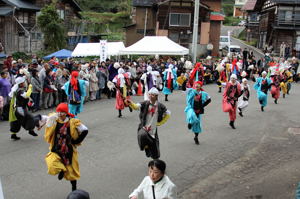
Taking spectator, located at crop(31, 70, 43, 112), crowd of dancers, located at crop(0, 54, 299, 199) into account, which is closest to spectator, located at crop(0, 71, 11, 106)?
crowd of dancers, located at crop(0, 54, 299, 199)

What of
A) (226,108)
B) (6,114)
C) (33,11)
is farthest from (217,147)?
(33,11)

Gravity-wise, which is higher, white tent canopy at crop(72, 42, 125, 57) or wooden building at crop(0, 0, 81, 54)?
wooden building at crop(0, 0, 81, 54)

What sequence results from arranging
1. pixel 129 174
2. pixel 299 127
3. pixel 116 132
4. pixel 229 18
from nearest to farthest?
1. pixel 129 174
2. pixel 116 132
3. pixel 299 127
4. pixel 229 18

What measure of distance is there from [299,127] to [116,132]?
6141 millimetres

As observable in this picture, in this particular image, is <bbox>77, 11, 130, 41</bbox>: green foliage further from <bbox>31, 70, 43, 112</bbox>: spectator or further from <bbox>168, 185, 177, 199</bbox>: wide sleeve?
<bbox>168, 185, 177, 199</bbox>: wide sleeve

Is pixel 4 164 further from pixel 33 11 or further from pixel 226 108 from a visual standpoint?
pixel 33 11

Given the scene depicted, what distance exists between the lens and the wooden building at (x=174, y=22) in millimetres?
38938

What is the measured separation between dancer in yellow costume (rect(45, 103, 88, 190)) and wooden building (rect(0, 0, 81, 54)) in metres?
22.6

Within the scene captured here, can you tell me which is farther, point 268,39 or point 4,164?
point 268,39

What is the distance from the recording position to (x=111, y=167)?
8.17 meters

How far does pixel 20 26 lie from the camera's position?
101 feet

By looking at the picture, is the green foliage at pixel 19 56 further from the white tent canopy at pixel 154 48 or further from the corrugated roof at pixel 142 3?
the corrugated roof at pixel 142 3

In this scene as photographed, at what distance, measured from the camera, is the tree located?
28000 millimetres

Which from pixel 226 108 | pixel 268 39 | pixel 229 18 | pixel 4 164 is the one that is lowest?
pixel 4 164
